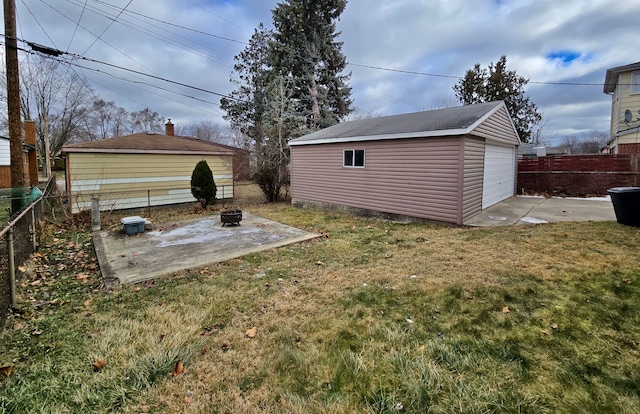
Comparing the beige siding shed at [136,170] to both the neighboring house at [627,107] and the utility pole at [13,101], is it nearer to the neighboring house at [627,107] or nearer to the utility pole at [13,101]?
the utility pole at [13,101]

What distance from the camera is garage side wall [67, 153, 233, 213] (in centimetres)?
1046

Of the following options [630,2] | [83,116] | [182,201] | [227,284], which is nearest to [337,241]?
[227,284]

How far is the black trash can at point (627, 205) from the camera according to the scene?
6121 mm

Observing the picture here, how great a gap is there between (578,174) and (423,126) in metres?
8.83

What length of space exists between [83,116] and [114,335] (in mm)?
37408

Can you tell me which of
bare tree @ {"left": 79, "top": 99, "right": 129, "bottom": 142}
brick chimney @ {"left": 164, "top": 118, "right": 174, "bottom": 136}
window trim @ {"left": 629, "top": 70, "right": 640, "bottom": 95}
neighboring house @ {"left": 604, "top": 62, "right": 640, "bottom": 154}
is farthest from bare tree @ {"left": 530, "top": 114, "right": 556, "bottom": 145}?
bare tree @ {"left": 79, "top": 99, "right": 129, "bottom": 142}

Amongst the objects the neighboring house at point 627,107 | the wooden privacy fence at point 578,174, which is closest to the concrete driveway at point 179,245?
the wooden privacy fence at point 578,174

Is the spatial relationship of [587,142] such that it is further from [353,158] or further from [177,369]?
[177,369]

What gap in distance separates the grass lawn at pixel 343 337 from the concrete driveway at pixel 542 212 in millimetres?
2686

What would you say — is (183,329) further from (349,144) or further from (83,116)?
(83,116)

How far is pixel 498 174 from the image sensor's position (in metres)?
10.6

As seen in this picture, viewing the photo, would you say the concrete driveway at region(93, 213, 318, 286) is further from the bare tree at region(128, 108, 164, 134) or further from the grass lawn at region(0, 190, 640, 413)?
the bare tree at region(128, 108, 164, 134)

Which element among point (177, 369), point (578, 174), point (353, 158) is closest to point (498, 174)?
point (578, 174)

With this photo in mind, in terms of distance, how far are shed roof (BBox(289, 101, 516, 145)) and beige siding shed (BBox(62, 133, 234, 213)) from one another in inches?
210
